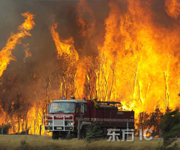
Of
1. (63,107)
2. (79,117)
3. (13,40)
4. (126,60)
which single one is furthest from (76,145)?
(13,40)

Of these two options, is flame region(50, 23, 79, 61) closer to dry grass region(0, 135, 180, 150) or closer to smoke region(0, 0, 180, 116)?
smoke region(0, 0, 180, 116)

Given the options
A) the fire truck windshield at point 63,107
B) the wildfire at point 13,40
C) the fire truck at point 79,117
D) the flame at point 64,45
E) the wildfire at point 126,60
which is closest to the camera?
the fire truck at point 79,117

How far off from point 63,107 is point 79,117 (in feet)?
5.39

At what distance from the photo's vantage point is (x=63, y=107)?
32969 mm

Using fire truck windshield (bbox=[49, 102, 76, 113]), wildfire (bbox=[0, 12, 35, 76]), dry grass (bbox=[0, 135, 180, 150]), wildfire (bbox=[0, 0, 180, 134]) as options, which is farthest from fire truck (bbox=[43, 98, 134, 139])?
wildfire (bbox=[0, 12, 35, 76])

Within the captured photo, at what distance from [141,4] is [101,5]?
8.27 m

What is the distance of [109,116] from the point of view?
35.5 meters

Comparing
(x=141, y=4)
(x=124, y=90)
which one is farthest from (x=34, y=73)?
(x=141, y=4)

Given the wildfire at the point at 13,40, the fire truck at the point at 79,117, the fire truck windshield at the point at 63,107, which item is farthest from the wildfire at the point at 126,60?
the fire truck windshield at the point at 63,107

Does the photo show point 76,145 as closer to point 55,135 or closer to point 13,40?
point 55,135

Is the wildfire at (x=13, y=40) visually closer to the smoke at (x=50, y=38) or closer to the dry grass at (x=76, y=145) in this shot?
the smoke at (x=50, y=38)

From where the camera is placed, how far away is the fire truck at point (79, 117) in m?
32.2

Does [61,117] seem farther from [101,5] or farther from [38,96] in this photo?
[101,5]

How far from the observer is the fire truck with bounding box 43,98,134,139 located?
3219 centimetres
